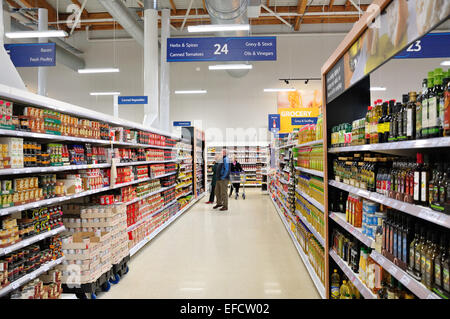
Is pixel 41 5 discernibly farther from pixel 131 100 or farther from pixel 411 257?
pixel 411 257

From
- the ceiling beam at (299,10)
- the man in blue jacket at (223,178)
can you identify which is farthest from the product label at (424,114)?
the ceiling beam at (299,10)

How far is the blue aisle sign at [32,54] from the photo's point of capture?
290 inches

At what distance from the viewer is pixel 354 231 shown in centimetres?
252

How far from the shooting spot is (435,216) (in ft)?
4.86

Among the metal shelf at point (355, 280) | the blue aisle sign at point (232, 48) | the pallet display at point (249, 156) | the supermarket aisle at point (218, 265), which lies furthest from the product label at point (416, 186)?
the pallet display at point (249, 156)

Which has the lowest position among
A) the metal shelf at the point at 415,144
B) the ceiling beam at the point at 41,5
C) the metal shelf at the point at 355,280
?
the metal shelf at the point at 355,280

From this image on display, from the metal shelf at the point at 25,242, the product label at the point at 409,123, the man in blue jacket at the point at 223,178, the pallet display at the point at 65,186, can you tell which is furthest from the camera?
the man in blue jacket at the point at 223,178

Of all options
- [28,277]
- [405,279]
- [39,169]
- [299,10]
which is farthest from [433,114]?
[299,10]

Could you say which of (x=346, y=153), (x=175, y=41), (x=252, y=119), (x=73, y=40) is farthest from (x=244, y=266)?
(x=73, y=40)

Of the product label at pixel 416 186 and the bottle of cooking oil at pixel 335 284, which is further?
the bottle of cooking oil at pixel 335 284

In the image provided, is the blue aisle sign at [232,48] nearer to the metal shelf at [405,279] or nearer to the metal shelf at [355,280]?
the metal shelf at [355,280]

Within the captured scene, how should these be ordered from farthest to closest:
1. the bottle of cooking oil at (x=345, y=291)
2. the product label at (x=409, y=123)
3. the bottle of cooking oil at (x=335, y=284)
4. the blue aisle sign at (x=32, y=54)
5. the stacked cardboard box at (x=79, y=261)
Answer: the blue aisle sign at (x=32, y=54) → the stacked cardboard box at (x=79, y=261) → the bottle of cooking oil at (x=335, y=284) → the bottle of cooking oil at (x=345, y=291) → the product label at (x=409, y=123)

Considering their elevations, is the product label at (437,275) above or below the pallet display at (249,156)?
below
